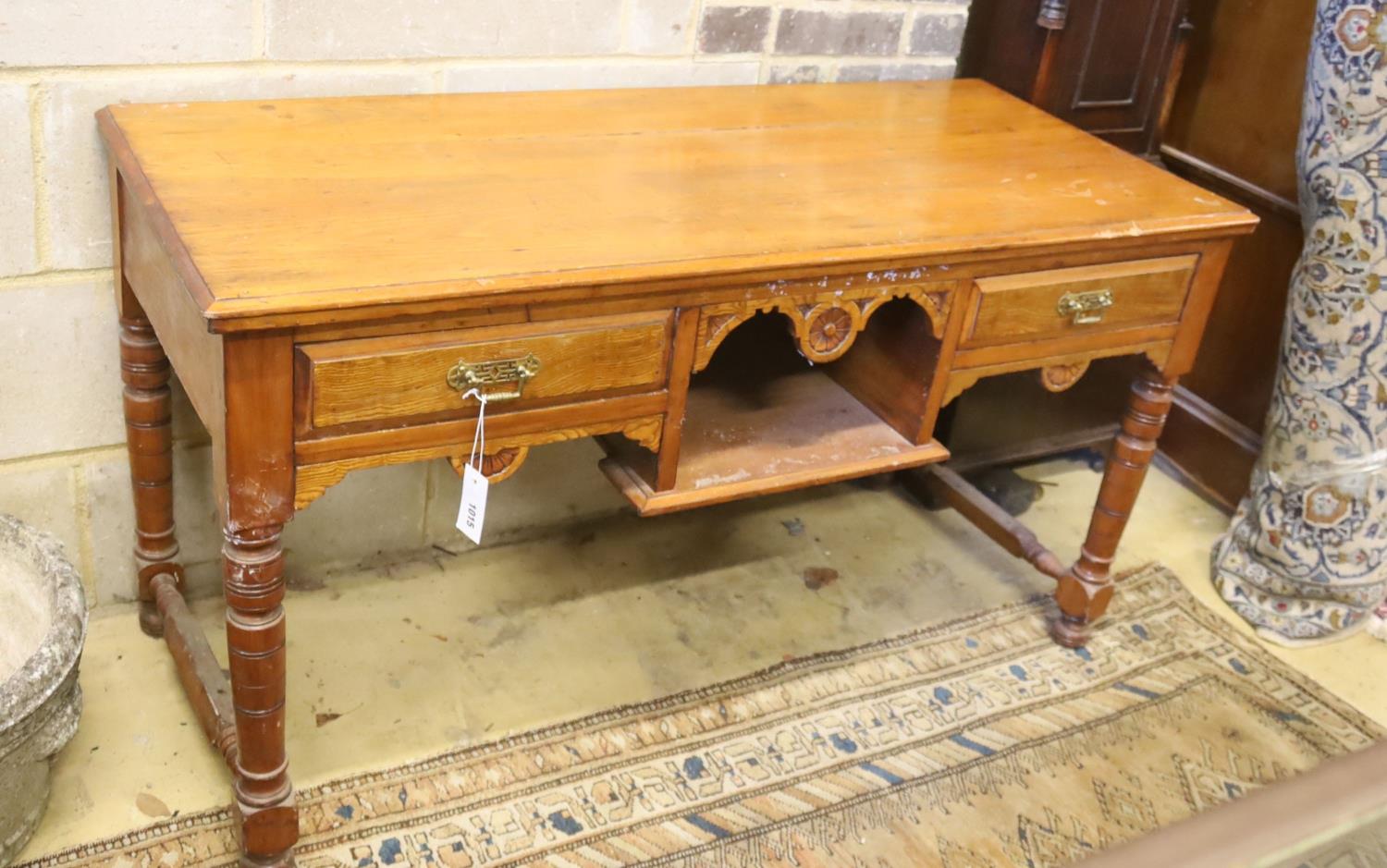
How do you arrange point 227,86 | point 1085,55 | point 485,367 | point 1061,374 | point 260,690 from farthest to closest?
point 1085,55
point 1061,374
point 227,86
point 260,690
point 485,367

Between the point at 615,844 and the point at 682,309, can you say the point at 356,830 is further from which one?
the point at 682,309

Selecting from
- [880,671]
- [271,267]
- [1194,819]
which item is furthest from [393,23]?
[1194,819]

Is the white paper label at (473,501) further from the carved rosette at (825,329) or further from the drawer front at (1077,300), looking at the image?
the drawer front at (1077,300)

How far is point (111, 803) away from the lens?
73.6 inches

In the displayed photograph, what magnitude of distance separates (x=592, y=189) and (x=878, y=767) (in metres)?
1.01

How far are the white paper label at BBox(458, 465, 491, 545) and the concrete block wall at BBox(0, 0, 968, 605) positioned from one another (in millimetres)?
720

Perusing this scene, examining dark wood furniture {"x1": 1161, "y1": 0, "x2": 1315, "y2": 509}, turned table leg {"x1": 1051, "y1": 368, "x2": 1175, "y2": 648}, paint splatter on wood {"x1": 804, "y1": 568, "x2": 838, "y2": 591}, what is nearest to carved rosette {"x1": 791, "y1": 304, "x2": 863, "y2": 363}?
turned table leg {"x1": 1051, "y1": 368, "x2": 1175, "y2": 648}

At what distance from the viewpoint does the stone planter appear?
5.36 feet

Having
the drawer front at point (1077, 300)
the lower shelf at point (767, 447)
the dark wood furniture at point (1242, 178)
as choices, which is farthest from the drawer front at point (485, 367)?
the dark wood furniture at point (1242, 178)

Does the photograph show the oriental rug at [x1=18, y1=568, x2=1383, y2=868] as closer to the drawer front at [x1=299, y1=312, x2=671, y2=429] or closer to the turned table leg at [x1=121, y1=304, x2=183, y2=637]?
the turned table leg at [x1=121, y1=304, x2=183, y2=637]

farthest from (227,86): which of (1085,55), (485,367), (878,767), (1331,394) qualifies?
(1331,394)

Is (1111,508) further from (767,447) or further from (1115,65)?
(1115,65)

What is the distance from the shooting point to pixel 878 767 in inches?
83.0

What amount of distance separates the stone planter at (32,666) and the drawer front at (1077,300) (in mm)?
1261
